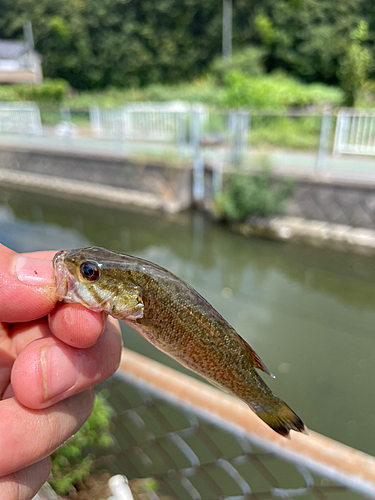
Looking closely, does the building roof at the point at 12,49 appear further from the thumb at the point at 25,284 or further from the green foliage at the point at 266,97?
the thumb at the point at 25,284

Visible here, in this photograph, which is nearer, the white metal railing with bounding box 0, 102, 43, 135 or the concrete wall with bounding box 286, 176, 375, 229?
the concrete wall with bounding box 286, 176, 375, 229

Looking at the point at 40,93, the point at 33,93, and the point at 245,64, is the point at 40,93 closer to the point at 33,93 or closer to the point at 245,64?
the point at 33,93

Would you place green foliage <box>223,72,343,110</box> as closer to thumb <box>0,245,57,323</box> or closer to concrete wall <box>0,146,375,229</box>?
concrete wall <box>0,146,375,229</box>

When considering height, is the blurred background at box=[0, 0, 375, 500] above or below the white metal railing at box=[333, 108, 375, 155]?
below

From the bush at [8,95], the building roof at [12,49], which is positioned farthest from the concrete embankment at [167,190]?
the building roof at [12,49]

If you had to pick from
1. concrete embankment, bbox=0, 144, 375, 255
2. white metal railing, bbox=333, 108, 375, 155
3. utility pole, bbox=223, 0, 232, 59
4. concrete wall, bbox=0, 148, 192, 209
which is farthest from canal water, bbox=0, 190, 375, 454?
utility pole, bbox=223, 0, 232, 59

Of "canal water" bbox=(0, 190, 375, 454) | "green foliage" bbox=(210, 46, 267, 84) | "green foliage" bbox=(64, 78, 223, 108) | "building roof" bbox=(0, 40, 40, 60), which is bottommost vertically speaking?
"canal water" bbox=(0, 190, 375, 454)

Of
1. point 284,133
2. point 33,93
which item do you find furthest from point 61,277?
point 33,93

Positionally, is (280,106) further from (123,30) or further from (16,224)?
(123,30)
